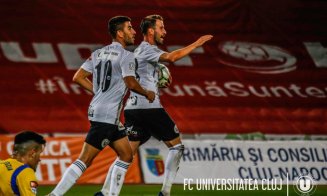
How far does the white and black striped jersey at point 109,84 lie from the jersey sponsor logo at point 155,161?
5983 millimetres

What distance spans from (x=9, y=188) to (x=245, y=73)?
43.2 ft

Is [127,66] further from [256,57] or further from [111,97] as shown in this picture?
[256,57]

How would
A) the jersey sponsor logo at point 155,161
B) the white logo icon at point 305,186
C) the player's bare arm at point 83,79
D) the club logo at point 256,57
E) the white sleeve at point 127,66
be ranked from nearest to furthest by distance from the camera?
the white sleeve at point 127,66, the player's bare arm at point 83,79, the white logo icon at point 305,186, the jersey sponsor logo at point 155,161, the club logo at point 256,57

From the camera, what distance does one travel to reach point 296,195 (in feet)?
38.7

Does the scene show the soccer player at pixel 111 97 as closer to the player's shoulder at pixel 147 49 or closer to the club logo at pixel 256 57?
the player's shoulder at pixel 147 49

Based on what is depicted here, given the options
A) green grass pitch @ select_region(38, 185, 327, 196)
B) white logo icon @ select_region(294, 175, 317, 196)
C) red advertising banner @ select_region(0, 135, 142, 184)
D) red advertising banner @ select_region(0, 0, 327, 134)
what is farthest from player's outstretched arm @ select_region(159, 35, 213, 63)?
red advertising banner @ select_region(0, 0, 327, 134)

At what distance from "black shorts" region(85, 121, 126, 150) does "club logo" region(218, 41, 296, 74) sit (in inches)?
399

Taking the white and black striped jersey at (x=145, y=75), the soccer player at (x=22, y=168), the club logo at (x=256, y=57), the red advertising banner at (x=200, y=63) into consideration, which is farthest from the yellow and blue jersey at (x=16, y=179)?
the club logo at (x=256, y=57)

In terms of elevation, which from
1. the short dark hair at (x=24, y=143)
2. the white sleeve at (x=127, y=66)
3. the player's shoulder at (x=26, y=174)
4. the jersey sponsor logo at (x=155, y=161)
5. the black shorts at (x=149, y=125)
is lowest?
the jersey sponsor logo at (x=155, y=161)

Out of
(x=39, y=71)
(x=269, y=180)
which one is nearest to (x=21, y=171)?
(x=269, y=180)

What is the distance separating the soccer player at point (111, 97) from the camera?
863cm

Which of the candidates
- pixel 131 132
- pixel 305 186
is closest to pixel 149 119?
pixel 131 132

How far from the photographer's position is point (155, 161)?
14.9m

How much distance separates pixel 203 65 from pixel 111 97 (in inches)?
393
